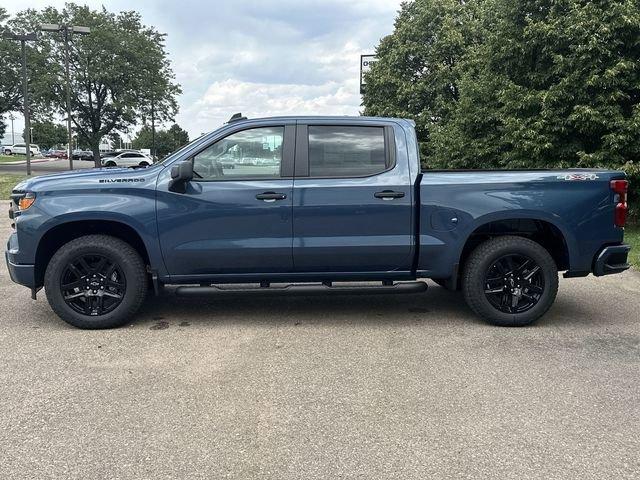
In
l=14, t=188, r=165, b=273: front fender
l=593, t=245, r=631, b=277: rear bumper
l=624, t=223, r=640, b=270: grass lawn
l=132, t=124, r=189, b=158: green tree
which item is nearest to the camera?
l=14, t=188, r=165, b=273: front fender

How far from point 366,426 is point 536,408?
1.12 m

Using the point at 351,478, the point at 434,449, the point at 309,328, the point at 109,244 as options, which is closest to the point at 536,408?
the point at 434,449

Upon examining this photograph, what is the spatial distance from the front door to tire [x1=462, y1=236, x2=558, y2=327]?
1.71 meters

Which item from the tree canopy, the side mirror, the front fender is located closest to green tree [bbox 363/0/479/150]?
the tree canopy

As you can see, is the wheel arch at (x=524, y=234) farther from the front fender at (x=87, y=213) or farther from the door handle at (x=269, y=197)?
the front fender at (x=87, y=213)

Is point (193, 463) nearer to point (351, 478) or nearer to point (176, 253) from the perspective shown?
point (351, 478)

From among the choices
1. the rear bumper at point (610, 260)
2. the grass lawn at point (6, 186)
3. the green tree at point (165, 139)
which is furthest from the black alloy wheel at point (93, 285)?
the green tree at point (165, 139)

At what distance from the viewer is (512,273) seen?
207 inches

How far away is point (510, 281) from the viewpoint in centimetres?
527

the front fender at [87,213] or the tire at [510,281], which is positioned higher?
the front fender at [87,213]

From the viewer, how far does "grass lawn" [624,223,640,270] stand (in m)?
8.25

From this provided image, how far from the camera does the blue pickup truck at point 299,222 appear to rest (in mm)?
5012

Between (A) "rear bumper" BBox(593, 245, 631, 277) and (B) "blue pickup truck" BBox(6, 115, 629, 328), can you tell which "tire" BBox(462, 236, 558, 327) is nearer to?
(B) "blue pickup truck" BBox(6, 115, 629, 328)

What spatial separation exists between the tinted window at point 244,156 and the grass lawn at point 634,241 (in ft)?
18.8
